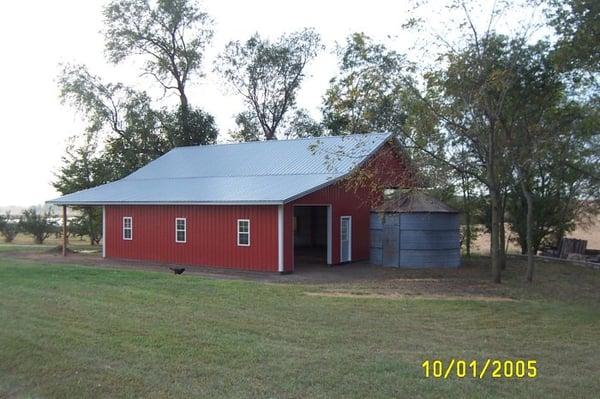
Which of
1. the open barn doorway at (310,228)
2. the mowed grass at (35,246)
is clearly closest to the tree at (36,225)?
the mowed grass at (35,246)

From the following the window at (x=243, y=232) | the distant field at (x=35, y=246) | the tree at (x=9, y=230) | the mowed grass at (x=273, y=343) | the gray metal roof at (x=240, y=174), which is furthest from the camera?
the tree at (x=9, y=230)

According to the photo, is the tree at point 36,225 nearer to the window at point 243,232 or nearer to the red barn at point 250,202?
the red barn at point 250,202

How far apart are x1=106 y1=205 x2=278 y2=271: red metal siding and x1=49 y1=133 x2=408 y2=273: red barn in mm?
36

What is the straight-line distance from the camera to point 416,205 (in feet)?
69.1

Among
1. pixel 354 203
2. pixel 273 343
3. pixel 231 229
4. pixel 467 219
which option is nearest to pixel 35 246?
pixel 231 229

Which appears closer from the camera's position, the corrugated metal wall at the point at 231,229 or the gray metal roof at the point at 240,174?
the corrugated metal wall at the point at 231,229

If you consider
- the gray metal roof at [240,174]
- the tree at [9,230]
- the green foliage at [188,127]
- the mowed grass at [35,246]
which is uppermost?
the green foliage at [188,127]

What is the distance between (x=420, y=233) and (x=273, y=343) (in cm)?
1378

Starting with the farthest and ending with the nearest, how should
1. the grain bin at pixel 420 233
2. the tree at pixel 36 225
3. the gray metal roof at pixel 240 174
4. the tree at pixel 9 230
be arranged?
the tree at pixel 9 230 → the tree at pixel 36 225 → the grain bin at pixel 420 233 → the gray metal roof at pixel 240 174

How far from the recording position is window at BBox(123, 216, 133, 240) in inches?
957

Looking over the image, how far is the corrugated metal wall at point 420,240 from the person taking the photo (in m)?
20.9

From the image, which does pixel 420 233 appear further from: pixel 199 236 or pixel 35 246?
pixel 35 246

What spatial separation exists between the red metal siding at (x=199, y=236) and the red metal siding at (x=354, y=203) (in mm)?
515

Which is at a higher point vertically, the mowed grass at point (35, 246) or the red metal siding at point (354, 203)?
the red metal siding at point (354, 203)
